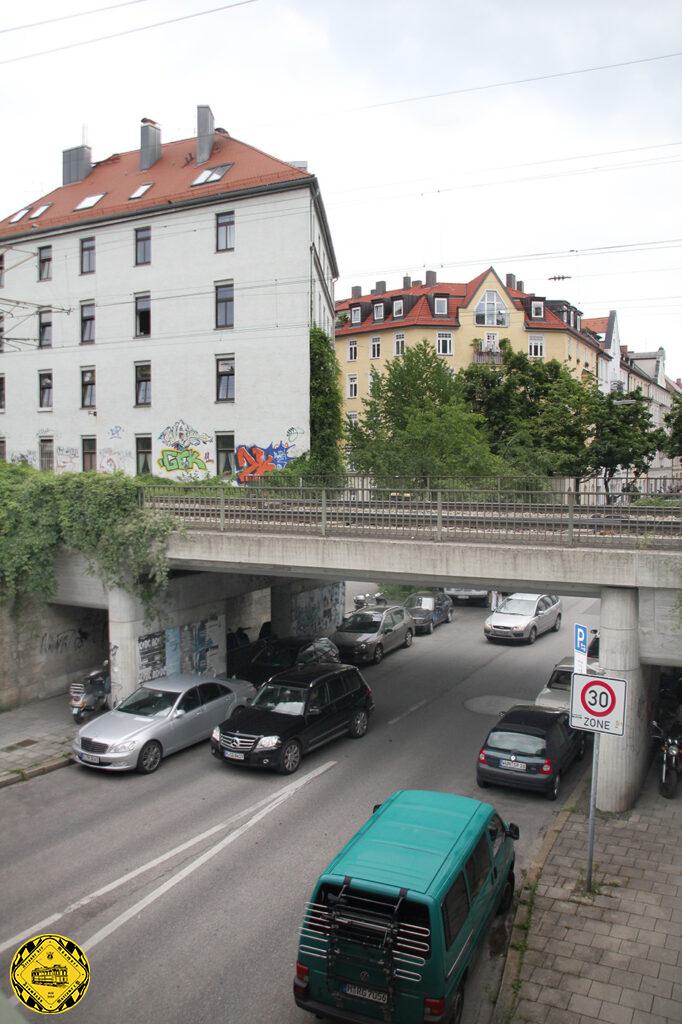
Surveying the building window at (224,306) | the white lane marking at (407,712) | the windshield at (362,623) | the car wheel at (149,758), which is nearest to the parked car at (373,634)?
the windshield at (362,623)

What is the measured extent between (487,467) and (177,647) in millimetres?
13275

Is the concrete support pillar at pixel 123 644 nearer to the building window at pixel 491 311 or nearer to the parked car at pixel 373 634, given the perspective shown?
the parked car at pixel 373 634

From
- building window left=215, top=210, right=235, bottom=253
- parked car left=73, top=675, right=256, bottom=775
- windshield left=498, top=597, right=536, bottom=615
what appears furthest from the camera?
building window left=215, top=210, right=235, bottom=253

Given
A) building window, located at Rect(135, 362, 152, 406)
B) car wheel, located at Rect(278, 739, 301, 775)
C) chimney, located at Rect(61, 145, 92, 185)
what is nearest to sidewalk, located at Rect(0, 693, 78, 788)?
car wheel, located at Rect(278, 739, 301, 775)

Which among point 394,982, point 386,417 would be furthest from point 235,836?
point 386,417

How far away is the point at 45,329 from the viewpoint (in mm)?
32406

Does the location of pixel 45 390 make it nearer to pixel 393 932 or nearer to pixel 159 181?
pixel 159 181

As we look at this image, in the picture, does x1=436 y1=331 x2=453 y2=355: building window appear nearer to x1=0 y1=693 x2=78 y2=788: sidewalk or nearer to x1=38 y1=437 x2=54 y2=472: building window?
x1=38 y1=437 x2=54 y2=472: building window

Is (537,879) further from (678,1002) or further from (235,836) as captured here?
(235,836)

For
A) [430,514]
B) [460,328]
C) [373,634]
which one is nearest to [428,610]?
[373,634]

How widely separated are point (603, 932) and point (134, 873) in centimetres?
586

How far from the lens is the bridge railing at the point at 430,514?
1258 centimetres

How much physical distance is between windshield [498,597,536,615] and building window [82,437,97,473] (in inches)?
696

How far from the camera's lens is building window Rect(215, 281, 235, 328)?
92.6ft
